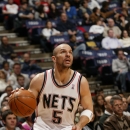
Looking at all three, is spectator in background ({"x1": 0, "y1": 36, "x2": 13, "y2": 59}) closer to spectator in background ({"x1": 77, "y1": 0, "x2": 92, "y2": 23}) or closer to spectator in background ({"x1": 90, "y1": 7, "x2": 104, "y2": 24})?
spectator in background ({"x1": 77, "y1": 0, "x2": 92, "y2": 23})

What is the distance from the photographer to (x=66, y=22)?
12820 mm

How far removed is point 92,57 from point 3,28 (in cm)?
325

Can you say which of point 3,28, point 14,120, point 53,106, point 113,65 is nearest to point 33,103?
point 53,106

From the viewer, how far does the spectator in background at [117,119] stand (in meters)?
6.41

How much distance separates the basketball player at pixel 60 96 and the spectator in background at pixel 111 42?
24.3 ft

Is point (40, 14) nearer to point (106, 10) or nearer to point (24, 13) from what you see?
point (24, 13)

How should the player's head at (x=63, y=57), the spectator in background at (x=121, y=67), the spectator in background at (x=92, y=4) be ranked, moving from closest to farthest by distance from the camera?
the player's head at (x=63, y=57), the spectator in background at (x=121, y=67), the spectator in background at (x=92, y=4)

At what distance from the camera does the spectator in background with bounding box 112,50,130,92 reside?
10.5 m

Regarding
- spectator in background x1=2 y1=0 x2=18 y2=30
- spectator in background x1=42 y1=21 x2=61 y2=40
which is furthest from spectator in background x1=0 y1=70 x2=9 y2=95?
spectator in background x1=2 y1=0 x2=18 y2=30

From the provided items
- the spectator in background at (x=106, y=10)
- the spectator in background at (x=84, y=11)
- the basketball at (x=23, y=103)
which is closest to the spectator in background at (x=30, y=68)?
the spectator in background at (x=84, y=11)

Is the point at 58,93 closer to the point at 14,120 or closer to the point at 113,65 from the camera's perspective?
the point at 14,120

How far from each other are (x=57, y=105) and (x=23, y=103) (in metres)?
0.44

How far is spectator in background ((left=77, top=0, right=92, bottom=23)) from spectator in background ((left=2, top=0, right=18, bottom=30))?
2412 millimetres

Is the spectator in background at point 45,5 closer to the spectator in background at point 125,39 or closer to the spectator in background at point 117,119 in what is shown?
the spectator in background at point 125,39
